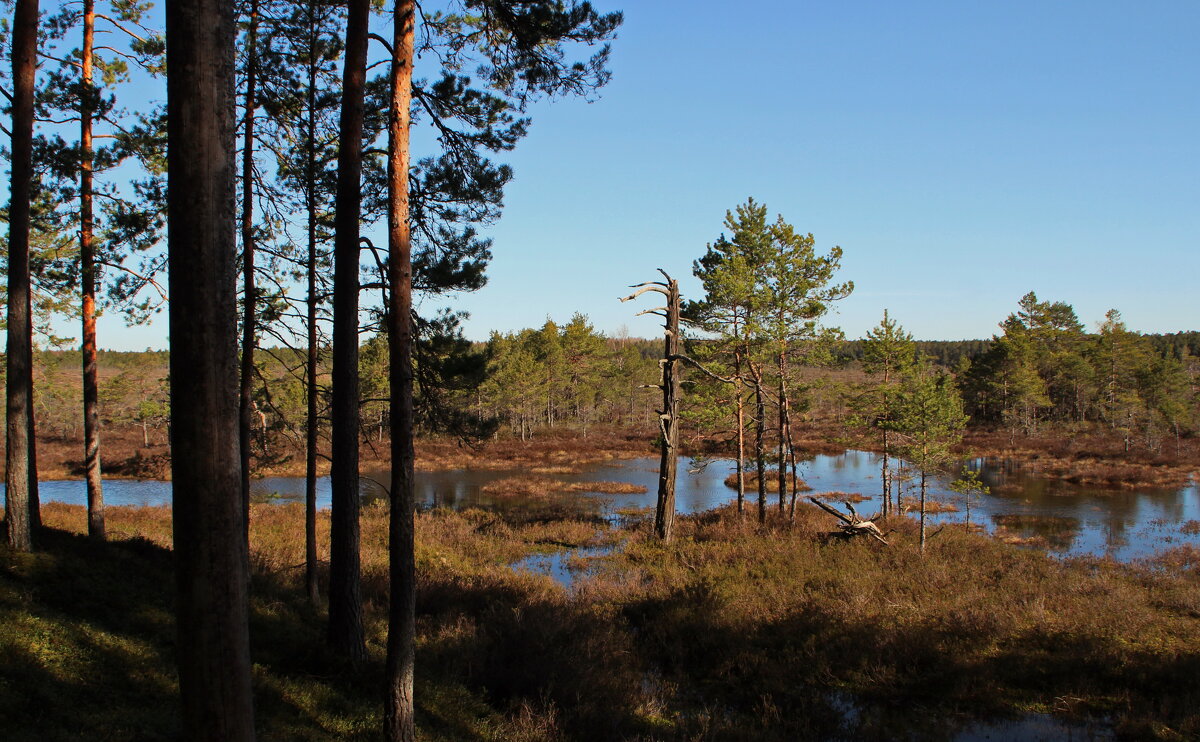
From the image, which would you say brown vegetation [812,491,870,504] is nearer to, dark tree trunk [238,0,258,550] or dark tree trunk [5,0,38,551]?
dark tree trunk [238,0,258,550]

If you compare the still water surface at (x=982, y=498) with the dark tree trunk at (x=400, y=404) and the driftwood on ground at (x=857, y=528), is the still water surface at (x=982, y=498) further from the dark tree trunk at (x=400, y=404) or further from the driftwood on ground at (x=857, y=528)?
the dark tree trunk at (x=400, y=404)

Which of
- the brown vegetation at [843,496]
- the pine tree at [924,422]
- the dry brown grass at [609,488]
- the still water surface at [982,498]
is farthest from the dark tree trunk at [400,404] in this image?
the brown vegetation at [843,496]

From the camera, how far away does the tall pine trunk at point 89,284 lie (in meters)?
11.0

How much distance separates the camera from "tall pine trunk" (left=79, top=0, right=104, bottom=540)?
11.0 m

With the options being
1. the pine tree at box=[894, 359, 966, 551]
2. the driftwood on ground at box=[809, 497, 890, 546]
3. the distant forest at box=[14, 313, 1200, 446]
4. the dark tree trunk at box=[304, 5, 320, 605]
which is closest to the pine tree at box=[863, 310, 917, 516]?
the pine tree at box=[894, 359, 966, 551]

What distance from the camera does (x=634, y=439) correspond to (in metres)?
64.3

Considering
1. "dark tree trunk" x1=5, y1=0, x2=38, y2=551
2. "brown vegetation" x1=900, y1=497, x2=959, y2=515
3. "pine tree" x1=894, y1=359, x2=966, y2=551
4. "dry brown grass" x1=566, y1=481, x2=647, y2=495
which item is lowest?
"brown vegetation" x1=900, y1=497, x2=959, y2=515

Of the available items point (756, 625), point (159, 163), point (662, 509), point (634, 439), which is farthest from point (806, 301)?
point (634, 439)

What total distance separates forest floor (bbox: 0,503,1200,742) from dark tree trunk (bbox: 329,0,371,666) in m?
0.65

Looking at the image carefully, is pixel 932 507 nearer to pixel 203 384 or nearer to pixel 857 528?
pixel 857 528

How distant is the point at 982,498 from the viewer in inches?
1385

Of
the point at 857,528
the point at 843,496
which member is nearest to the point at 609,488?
the point at 843,496

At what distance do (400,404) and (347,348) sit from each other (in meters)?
1.58

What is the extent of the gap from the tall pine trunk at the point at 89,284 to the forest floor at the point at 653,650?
786 mm
